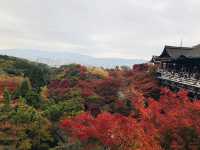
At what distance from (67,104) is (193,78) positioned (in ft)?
43.7

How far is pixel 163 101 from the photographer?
28547mm

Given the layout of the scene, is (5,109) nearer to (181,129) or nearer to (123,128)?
(123,128)

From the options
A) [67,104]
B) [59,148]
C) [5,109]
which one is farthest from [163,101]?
[5,109]

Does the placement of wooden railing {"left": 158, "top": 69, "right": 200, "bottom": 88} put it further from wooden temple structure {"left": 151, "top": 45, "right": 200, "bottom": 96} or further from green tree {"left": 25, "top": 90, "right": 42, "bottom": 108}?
green tree {"left": 25, "top": 90, "right": 42, "bottom": 108}

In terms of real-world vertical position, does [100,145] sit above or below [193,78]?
below

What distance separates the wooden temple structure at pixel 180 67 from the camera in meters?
36.1

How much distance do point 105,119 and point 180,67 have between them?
23.2 metres

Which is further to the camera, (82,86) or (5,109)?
(82,86)

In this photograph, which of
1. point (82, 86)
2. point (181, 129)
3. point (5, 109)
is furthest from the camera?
point (82, 86)

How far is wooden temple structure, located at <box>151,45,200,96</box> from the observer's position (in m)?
36.1

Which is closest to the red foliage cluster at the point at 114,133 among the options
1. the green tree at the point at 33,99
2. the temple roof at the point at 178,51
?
the green tree at the point at 33,99

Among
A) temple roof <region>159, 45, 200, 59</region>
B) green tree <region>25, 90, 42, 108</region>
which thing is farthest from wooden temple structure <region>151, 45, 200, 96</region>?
green tree <region>25, 90, 42, 108</region>

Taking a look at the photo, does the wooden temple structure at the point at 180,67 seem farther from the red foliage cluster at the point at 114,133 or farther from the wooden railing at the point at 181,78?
the red foliage cluster at the point at 114,133

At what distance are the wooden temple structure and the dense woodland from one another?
1784mm
